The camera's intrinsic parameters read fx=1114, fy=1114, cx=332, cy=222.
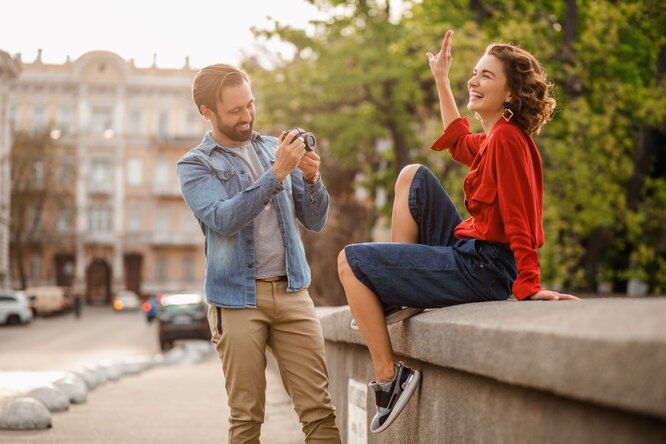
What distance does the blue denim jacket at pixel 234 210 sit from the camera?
438cm

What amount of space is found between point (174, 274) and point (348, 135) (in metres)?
57.2

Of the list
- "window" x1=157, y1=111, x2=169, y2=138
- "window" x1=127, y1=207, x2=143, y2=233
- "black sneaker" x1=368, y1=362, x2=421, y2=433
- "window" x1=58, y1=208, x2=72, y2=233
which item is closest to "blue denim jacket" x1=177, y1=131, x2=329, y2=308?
"black sneaker" x1=368, y1=362, x2=421, y2=433

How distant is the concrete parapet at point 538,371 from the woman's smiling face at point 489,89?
0.92m

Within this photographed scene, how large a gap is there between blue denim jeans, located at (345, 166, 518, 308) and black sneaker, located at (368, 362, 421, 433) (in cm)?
28

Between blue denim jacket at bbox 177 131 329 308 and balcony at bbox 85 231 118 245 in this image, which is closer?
blue denim jacket at bbox 177 131 329 308

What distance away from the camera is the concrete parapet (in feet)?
7.55

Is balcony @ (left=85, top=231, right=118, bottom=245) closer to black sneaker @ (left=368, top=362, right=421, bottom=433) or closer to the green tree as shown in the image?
the green tree

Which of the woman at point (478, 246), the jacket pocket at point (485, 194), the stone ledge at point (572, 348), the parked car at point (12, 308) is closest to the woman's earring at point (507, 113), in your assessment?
the woman at point (478, 246)

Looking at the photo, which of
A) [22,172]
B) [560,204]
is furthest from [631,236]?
[22,172]

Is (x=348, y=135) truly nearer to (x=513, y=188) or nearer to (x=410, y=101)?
(x=410, y=101)

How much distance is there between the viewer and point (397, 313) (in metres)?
4.39

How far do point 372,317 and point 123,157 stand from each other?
7927 cm

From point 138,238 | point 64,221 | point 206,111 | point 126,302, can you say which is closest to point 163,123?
point 138,238

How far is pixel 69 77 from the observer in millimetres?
80688
